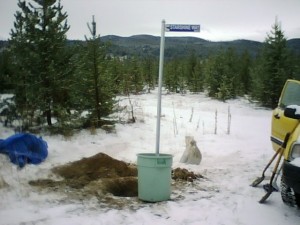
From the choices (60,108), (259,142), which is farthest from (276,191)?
(60,108)

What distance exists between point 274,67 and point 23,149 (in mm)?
21244

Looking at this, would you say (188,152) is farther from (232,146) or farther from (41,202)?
(41,202)

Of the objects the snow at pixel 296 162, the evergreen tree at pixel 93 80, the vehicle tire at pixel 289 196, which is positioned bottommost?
the vehicle tire at pixel 289 196

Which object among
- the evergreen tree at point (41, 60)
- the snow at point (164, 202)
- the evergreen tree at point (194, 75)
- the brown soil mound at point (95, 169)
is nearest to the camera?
the snow at point (164, 202)

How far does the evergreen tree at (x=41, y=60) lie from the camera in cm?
1088

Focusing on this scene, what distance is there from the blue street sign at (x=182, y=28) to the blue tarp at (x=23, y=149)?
13.7 feet

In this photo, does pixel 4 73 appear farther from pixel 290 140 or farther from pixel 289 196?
pixel 289 196

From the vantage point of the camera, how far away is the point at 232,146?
11.0m

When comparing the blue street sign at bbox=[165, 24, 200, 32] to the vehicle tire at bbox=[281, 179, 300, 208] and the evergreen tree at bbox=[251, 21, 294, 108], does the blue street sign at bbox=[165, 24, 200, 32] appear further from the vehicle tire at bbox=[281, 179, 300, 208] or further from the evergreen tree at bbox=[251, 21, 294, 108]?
the evergreen tree at bbox=[251, 21, 294, 108]

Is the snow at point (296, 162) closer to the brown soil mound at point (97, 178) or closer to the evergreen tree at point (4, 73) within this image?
the brown soil mound at point (97, 178)

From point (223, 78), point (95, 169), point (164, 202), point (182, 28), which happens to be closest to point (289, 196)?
point (164, 202)

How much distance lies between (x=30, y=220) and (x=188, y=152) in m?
4.75

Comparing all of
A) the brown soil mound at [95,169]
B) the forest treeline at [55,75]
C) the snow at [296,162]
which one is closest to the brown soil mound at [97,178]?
the brown soil mound at [95,169]

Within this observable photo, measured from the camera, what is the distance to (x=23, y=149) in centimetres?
786
